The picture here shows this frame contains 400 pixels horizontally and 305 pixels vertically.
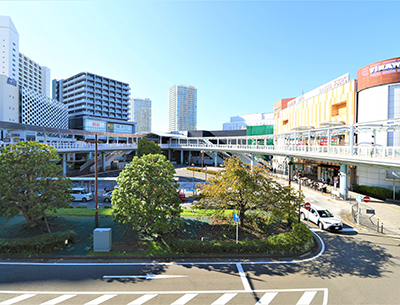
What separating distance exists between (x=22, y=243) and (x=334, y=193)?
1189 inches

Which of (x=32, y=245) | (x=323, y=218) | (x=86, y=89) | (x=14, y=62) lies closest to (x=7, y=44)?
(x=14, y=62)

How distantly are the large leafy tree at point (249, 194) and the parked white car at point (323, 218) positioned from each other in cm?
419

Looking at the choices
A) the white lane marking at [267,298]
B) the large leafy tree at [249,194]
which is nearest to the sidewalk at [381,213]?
the large leafy tree at [249,194]

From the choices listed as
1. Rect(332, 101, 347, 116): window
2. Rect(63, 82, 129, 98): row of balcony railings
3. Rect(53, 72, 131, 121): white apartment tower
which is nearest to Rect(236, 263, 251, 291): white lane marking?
Rect(332, 101, 347, 116): window

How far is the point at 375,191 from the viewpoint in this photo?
2534 cm

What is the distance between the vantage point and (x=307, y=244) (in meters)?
12.2

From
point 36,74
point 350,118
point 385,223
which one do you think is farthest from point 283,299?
point 36,74

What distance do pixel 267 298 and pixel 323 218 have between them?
10.6 metres

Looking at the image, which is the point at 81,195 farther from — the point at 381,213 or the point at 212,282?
the point at 381,213

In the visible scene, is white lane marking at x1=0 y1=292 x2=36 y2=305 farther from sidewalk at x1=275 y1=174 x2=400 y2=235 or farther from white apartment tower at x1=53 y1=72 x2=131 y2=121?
white apartment tower at x1=53 y1=72 x2=131 y2=121

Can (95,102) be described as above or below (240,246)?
above

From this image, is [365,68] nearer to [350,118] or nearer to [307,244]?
[350,118]

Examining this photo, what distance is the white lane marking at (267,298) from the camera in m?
7.86

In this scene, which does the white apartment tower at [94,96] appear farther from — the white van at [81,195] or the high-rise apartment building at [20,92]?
the white van at [81,195]
